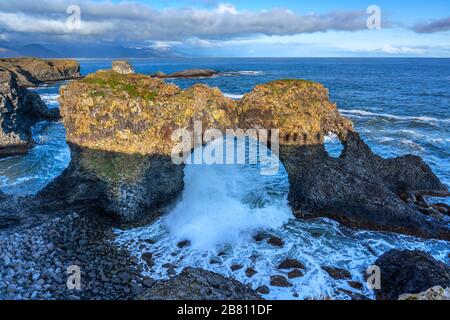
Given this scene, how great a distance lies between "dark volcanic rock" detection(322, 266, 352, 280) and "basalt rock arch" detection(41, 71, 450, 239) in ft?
17.4

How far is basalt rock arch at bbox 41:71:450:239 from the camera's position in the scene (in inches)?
828

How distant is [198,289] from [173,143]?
11839 millimetres

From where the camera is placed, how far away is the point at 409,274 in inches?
568

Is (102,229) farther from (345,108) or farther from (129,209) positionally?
(345,108)

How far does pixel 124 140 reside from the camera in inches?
848

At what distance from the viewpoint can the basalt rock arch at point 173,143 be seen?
21.0m

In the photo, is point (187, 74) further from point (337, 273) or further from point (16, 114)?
point (337, 273)

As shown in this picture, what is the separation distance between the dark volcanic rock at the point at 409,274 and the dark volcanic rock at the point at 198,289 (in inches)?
245

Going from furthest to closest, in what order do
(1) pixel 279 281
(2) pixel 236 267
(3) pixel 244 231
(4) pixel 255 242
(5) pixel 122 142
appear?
(5) pixel 122 142 < (3) pixel 244 231 < (4) pixel 255 242 < (2) pixel 236 267 < (1) pixel 279 281

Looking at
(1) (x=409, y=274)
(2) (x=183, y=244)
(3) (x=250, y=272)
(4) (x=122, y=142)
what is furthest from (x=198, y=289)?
(4) (x=122, y=142)

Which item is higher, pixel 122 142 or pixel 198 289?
pixel 122 142

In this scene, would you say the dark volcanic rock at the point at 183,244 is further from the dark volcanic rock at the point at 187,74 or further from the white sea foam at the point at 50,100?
the dark volcanic rock at the point at 187,74

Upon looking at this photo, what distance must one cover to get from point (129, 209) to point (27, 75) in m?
112
